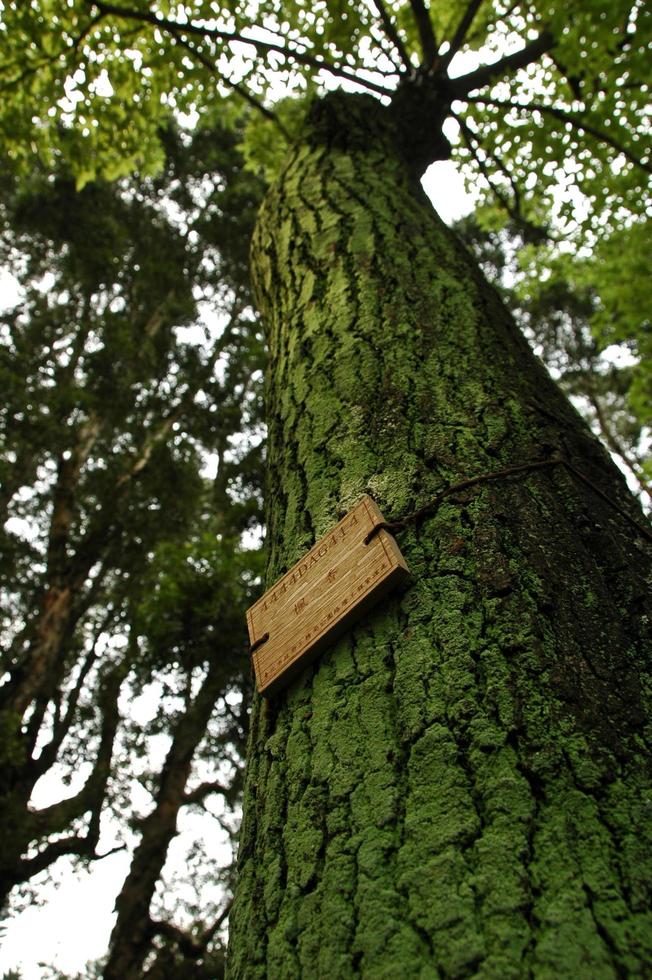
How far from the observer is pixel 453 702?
91cm

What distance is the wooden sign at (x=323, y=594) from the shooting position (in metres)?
1.07

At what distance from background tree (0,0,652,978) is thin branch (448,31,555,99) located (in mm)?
1355

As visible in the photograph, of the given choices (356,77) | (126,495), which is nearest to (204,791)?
(126,495)

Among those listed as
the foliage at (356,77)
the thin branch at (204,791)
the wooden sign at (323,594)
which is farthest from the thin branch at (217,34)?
the thin branch at (204,791)

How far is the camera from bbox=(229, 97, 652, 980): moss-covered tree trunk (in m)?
0.72

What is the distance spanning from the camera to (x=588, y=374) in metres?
14.2

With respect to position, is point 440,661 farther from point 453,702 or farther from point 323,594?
point 323,594

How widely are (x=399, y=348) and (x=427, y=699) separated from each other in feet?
2.85

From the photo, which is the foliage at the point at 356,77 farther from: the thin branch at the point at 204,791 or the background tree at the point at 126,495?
the thin branch at the point at 204,791

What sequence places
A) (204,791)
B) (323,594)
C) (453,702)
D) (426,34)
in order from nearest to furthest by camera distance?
(453,702) → (323,594) → (426,34) → (204,791)

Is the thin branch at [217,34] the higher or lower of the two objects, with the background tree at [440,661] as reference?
higher

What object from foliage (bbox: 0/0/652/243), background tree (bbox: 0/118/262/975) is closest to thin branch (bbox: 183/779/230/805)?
background tree (bbox: 0/118/262/975)

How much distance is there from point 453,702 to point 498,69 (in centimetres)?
362

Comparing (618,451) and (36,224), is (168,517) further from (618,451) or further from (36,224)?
(618,451)
